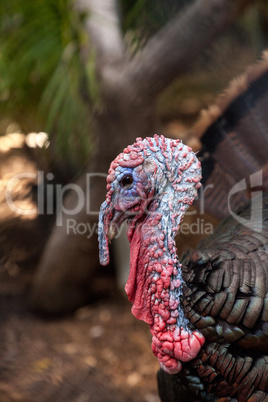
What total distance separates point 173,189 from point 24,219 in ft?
5.07

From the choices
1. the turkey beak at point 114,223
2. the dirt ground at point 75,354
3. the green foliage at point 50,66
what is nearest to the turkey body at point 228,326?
the turkey beak at point 114,223

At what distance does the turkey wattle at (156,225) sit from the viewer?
1.12 meters

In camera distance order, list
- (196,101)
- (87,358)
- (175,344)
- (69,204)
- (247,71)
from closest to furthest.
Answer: (175,344) → (247,71) → (196,101) → (87,358) → (69,204)

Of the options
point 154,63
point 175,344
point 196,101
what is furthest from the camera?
point 196,101

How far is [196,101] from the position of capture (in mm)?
2043

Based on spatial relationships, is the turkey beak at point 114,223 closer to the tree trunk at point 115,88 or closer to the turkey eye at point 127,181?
the turkey eye at point 127,181

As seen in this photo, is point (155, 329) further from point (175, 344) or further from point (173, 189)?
point (173, 189)

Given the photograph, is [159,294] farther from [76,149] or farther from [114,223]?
[76,149]

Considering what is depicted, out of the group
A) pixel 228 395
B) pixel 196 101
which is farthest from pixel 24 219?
pixel 228 395

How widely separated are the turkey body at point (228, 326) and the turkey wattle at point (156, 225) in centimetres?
4

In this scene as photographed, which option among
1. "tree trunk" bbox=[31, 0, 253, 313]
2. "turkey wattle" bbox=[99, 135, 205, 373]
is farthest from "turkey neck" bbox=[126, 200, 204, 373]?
"tree trunk" bbox=[31, 0, 253, 313]

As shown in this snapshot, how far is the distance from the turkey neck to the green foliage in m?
1.23

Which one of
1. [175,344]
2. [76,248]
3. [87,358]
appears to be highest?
[76,248]

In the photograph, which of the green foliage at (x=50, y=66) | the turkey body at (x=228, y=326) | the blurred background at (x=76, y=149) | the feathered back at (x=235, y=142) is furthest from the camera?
the green foliage at (x=50, y=66)
